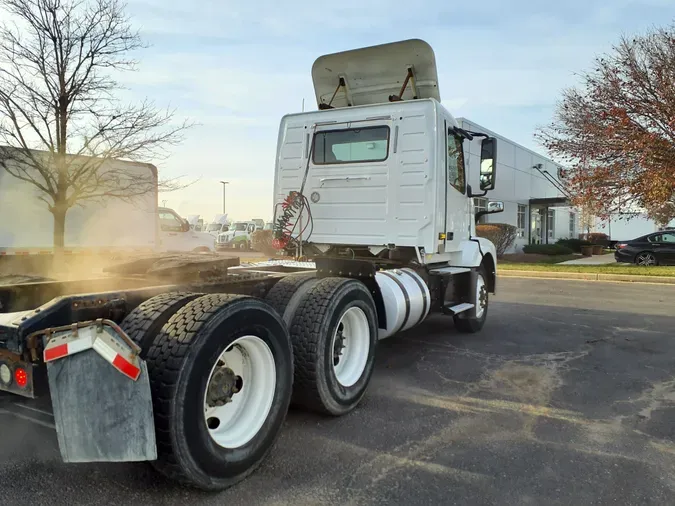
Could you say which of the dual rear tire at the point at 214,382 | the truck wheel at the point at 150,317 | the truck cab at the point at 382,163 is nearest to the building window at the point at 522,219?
the truck cab at the point at 382,163

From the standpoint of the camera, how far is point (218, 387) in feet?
10.0

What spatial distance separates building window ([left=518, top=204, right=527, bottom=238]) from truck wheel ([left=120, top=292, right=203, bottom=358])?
29.7 m

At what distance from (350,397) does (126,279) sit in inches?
77.2

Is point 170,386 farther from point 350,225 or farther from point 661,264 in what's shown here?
point 661,264

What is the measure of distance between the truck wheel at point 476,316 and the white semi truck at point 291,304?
3 centimetres

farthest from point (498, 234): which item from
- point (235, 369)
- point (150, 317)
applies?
point (150, 317)

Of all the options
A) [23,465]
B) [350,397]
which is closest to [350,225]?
[350,397]

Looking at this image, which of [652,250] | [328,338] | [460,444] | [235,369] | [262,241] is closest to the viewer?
[235,369]

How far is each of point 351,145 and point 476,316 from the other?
2933 millimetres

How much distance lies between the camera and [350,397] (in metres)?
4.16

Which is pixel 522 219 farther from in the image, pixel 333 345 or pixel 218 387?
pixel 218 387

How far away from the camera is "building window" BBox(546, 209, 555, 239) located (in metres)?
35.6

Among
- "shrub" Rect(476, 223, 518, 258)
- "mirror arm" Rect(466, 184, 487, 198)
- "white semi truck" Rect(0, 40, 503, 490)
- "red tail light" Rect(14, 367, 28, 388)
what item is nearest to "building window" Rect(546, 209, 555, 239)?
"shrub" Rect(476, 223, 518, 258)

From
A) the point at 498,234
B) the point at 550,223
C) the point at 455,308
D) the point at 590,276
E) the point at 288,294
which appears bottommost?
the point at 590,276
